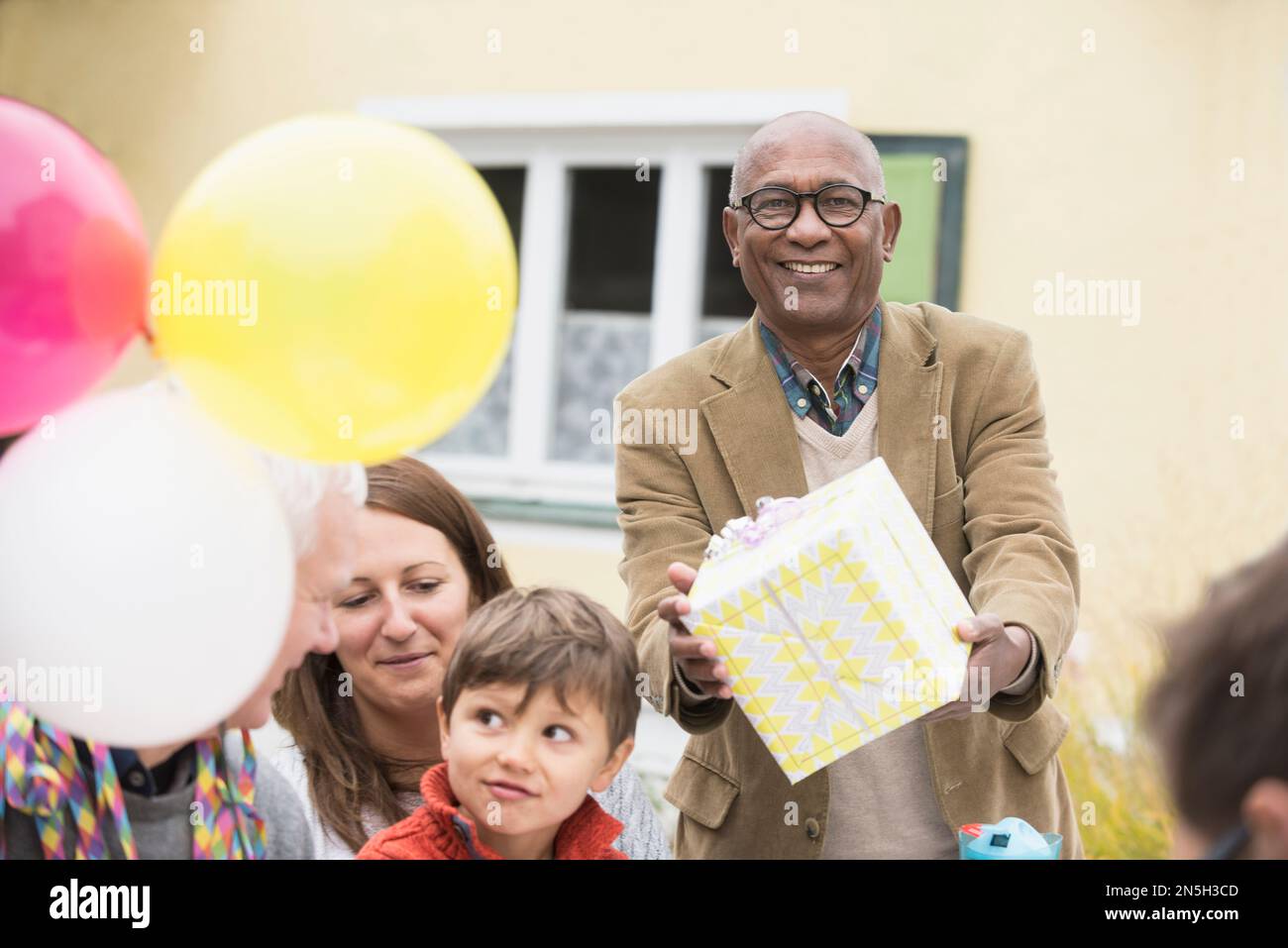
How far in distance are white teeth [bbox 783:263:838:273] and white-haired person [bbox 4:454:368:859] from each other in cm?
65

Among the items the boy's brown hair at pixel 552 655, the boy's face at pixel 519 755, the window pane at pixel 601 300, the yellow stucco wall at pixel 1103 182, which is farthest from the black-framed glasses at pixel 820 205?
the window pane at pixel 601 300

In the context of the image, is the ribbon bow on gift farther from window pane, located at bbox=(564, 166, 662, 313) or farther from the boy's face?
window pane, located at bbox=(564, 166, 662, 313)

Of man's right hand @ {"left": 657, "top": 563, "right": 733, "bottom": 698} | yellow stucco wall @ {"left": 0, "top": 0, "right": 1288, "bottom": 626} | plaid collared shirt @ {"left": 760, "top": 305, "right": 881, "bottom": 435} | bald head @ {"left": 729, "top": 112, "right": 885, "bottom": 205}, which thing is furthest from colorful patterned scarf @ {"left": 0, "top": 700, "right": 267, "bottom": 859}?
yellow stucco wall @ {"left": 0, "top": 0, "right": 1288, "bottom": 626}

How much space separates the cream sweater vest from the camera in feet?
6.50

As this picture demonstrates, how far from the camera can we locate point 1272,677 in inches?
44.5

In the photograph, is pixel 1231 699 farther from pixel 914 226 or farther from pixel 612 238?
pixel 612 238

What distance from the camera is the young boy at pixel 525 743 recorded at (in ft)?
5.47

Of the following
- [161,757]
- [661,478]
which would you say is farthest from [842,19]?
[161,757]

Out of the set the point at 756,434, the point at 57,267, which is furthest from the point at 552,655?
the point at 57,267

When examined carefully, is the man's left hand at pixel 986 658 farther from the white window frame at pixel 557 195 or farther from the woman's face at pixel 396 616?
the white window frame at pixel 557 195

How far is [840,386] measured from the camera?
2045 mm

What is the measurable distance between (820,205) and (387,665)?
2.83ft

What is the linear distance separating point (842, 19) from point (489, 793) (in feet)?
11.2
